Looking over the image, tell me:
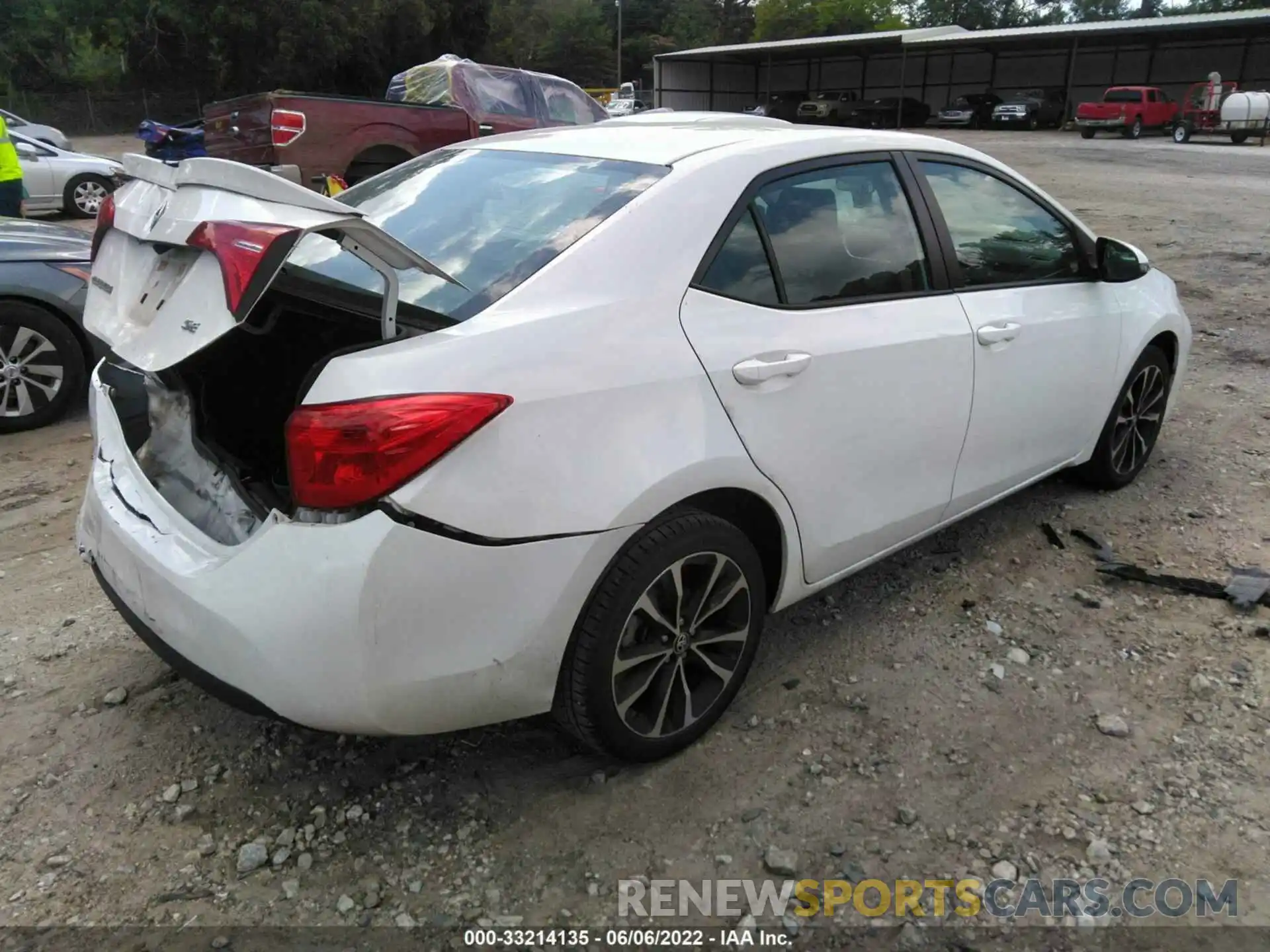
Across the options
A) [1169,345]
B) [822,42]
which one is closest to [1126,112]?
[822,42]

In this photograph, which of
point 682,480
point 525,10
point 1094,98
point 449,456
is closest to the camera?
point 449,456

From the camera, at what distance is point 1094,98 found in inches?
1534

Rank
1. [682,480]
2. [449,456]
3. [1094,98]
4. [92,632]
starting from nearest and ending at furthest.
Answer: [449,456]
[682,480]
[92,632]
[1094,98]

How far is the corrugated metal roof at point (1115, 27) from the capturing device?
3136 cm

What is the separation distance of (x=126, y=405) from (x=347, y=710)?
4.05ft

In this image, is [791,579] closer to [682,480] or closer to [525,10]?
[682,480]

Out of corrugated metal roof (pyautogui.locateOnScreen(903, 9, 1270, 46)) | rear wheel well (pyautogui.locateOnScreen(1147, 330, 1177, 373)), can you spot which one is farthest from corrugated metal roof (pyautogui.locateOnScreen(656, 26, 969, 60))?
rear wheel well (pyautogui.locateOnScreen(1147, 330, 1177, 373))

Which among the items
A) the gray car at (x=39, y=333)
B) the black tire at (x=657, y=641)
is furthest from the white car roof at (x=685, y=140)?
the gray car at (x=39, y=333)

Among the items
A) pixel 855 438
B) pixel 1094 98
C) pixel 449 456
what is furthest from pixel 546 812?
pixel 1094 98

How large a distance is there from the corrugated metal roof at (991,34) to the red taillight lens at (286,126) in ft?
109

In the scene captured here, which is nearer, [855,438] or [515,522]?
[515,522]

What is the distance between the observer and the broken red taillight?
9.34 m

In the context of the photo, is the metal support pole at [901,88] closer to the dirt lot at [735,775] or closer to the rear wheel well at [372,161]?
the rear wheel well at [372,161]

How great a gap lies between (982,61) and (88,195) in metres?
39.8
